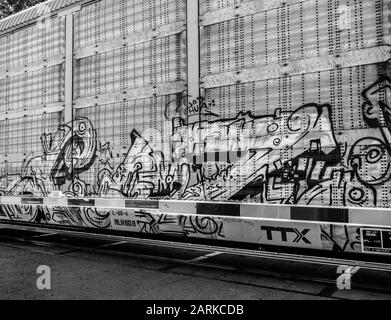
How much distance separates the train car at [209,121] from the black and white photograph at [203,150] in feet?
0.05

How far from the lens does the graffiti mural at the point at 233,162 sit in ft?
12.4

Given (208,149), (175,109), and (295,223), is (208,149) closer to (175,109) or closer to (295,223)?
(175,109)

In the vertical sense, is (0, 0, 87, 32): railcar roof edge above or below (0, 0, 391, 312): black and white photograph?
above

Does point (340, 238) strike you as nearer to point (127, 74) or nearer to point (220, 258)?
point (220, 258)

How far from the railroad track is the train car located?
31.0 inches

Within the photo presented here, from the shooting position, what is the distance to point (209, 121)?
469 centimetres

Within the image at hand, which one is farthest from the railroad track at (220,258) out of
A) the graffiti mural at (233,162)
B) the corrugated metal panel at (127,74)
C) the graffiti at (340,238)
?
the corrugated metal panel at (127,74)

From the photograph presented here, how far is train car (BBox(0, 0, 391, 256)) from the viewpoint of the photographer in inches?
151

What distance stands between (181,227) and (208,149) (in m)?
0.91

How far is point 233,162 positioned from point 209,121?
546 mm

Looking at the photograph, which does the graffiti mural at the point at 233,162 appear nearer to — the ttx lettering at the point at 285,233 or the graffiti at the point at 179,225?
the graffiti at the point at 179,225

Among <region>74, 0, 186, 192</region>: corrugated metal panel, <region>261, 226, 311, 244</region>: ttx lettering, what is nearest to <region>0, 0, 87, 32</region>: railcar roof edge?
<region>74, 0, 186, 192</region>: corrugated metal panel

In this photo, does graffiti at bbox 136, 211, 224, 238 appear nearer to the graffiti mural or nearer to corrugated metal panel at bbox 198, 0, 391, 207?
the graffiti mural
